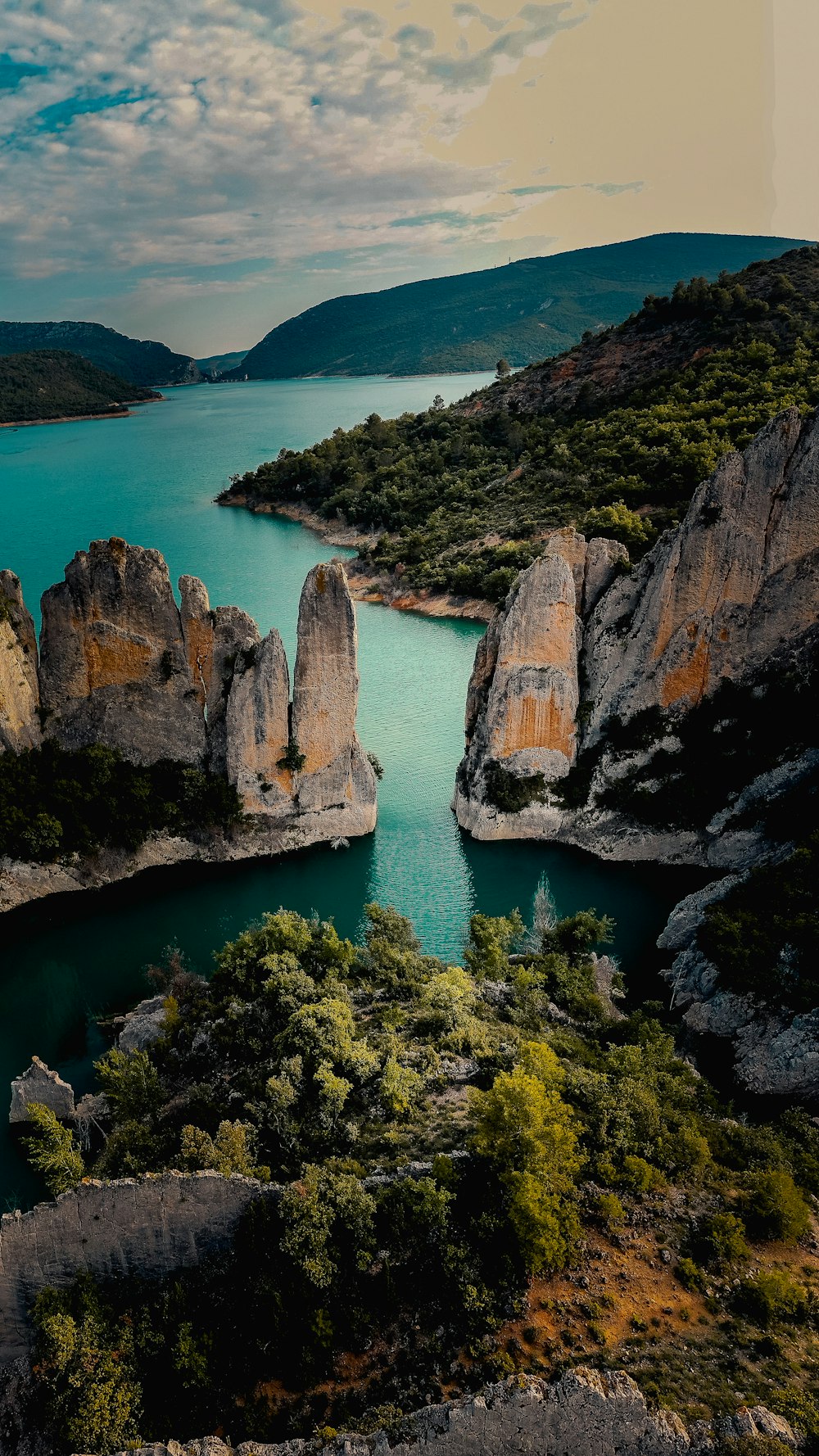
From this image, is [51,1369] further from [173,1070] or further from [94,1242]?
[173,1070]

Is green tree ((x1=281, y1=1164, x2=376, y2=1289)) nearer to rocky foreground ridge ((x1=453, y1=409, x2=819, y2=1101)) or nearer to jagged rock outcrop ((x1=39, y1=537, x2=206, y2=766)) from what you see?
rocky foreground ridge ((x1=453, y1=409, x2=819, y2=1101))

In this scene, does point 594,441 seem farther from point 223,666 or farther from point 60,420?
point 60,420

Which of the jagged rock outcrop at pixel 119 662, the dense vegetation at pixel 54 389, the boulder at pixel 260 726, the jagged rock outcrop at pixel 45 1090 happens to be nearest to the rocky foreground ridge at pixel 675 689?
the boulder at pixel 260 726

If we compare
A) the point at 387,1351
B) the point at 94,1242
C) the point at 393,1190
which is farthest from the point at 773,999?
the point at 94,1242

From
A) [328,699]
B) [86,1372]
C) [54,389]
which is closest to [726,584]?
[328,699]

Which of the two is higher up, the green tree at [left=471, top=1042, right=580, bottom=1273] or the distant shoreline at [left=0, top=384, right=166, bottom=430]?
the distant shoreline at [left=0, top=384, right=166, bottom=430]

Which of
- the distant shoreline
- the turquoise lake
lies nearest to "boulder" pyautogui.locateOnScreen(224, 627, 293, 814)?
the turquoise lake
